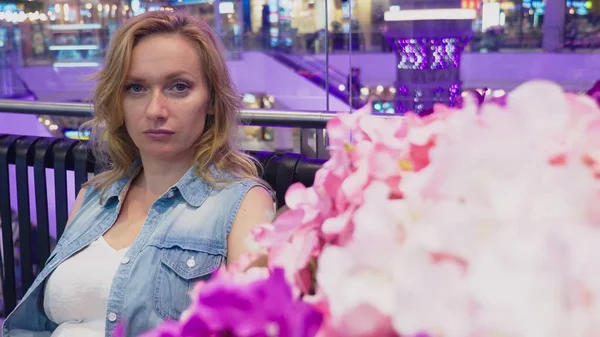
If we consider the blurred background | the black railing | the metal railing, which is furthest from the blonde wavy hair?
the blurred background

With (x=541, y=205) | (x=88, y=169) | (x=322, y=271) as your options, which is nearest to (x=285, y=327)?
(x=322, y=271)

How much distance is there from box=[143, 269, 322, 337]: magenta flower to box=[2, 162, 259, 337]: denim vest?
3.16ft

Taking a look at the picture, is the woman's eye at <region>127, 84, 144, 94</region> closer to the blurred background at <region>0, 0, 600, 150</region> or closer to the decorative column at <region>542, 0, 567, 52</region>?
the blurred background at <region>0, 0, 600, 150</region>

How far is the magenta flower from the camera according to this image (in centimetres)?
49

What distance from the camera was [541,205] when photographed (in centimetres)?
47

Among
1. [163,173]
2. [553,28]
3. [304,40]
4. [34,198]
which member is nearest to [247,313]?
[163,173]

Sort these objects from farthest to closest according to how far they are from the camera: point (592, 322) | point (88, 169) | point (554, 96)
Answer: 1. point (88, 169)
2. point (554, 96)
3. point (592, 322)

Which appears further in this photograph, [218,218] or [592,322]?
[218,218]

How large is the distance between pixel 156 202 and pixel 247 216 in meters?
0.23

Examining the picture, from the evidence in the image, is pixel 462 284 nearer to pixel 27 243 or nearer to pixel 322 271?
pixel 322 271

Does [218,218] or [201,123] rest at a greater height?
[201,123]

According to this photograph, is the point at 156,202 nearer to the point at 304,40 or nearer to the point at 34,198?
the point at 34,198

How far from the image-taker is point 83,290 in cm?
161

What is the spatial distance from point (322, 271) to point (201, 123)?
1.29m
